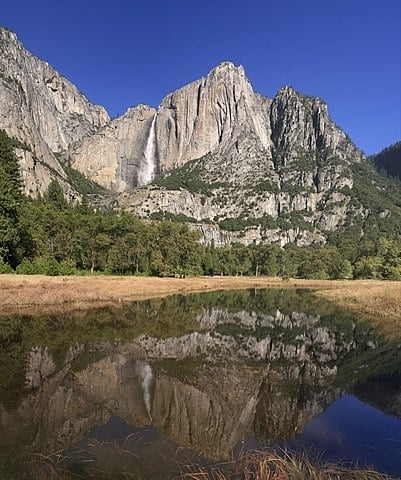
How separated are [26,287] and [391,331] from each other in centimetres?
3616

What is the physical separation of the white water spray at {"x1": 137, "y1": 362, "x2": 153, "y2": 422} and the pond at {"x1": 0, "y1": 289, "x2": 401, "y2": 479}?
3.0 inches

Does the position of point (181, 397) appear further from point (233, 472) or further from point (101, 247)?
point (101, 247)

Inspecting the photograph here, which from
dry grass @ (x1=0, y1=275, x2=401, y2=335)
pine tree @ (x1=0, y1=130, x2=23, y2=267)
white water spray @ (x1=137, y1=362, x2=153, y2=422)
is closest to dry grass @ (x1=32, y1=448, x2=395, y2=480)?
white water spray @ (x1=137, y1=362, x2=153, y2=422)

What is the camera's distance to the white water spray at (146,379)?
1383 cm

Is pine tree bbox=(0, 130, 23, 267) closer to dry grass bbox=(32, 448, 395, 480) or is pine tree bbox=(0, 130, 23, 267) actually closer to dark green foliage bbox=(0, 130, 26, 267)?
dark green foliage bbox=(0, 130, 26, 267)

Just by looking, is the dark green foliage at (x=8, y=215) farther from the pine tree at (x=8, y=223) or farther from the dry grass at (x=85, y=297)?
the dry grass at (x=85, y=297)

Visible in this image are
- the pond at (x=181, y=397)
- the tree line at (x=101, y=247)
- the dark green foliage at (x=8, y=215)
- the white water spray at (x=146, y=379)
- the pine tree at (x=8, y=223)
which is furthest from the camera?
the tree line at (x=101, y=247)

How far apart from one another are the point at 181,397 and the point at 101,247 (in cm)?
6749

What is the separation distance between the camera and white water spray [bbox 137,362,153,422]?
13.8 m

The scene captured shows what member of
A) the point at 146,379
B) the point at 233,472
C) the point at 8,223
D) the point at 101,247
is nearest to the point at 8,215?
the point at 8,223

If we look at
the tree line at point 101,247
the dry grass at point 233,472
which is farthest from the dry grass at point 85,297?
the dry grass at point 233,472

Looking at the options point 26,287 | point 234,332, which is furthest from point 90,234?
point 234,332

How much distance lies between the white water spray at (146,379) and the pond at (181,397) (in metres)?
0.08

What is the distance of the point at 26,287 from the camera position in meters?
39.5
